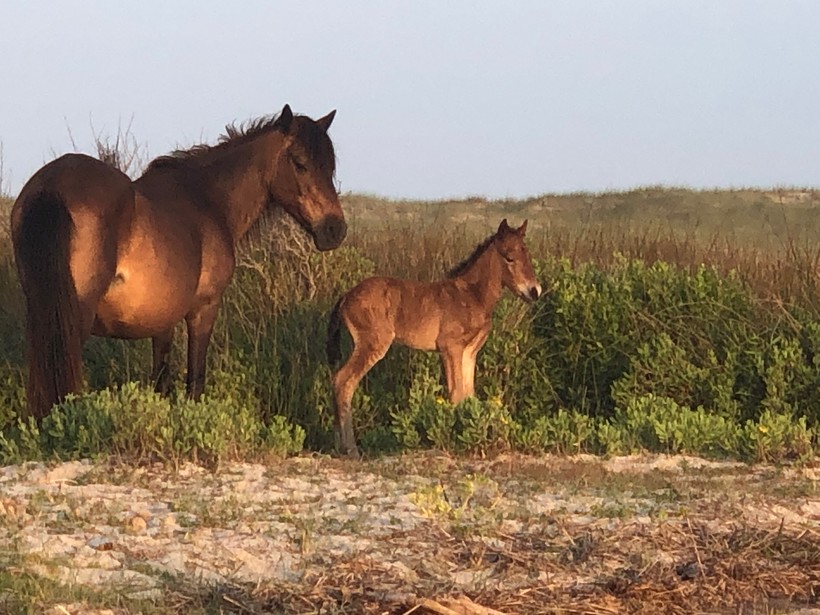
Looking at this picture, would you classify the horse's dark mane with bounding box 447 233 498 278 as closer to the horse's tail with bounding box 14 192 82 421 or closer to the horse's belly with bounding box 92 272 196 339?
the horse's belly with bounding box 92 272 196 339

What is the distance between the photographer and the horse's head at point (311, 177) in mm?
8703

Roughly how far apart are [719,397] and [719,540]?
530 centimetres

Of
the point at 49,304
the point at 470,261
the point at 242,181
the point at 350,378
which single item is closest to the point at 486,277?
the point at 470,261

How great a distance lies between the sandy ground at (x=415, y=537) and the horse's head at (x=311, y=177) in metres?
2.90

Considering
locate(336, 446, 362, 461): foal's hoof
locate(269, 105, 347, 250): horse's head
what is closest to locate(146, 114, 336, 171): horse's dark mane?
locate(269, 105, 347, 250): horse's head

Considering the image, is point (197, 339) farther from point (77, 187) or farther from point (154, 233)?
point (77, 187)

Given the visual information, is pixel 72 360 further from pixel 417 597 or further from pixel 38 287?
pixel 417 597

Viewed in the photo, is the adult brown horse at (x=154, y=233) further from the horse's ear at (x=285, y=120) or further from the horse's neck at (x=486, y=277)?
the horse's neck at (x=486, y=277)

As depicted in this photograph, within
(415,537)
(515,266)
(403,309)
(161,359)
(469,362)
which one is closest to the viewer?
(415,537)

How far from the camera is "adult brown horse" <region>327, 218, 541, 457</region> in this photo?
860 cm

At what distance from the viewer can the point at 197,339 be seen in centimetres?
819

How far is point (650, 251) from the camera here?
13.2m

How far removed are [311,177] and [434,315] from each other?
4.61 ft

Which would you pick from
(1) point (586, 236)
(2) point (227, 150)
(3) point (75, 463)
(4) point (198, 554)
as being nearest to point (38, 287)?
(3) point (75, 463)
